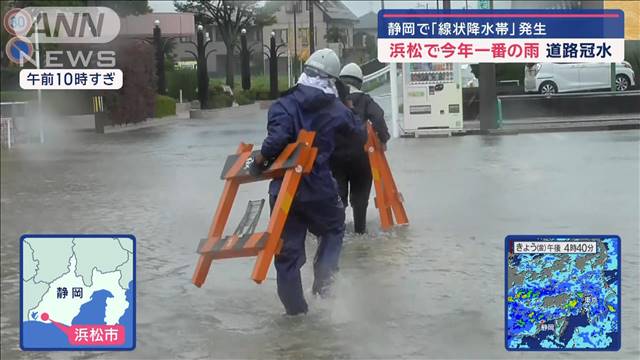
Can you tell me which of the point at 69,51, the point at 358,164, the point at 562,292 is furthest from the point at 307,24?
the point at 358,164

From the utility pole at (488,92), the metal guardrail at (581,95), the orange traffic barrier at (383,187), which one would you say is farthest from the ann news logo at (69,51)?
the orange traffic barrier at (383,187)

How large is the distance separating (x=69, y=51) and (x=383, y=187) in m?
3.81

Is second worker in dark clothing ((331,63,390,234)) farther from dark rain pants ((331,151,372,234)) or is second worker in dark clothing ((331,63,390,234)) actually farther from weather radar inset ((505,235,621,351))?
weather radar inset ((505,235,621,351))

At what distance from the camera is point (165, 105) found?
3.71 metres

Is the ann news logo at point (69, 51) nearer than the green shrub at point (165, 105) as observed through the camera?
Yes

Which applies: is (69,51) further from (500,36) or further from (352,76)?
(352,76)

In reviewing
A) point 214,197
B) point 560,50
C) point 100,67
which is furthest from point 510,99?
point 214,197

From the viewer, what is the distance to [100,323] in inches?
93.4

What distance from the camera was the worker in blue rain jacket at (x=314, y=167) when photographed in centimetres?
393

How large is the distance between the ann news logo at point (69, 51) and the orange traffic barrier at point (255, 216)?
2.22ft

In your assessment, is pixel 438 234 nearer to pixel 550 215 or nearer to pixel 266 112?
pixel 550 215

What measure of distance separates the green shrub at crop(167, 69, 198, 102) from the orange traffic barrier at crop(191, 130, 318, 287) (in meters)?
0.39

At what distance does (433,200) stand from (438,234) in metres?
1.07

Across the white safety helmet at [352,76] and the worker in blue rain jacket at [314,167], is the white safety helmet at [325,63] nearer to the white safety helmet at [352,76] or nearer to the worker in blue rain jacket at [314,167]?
the worker in blue rain jacket at [314,167]
